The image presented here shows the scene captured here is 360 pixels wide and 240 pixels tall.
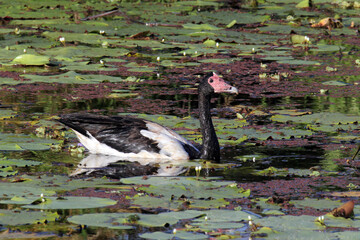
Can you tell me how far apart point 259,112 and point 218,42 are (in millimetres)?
6879

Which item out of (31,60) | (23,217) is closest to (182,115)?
(31,60)

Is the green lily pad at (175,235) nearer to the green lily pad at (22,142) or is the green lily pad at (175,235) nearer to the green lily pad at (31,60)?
the green lily pad at (22,142)

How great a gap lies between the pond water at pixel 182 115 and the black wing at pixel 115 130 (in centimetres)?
32

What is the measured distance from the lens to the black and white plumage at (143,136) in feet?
32.0

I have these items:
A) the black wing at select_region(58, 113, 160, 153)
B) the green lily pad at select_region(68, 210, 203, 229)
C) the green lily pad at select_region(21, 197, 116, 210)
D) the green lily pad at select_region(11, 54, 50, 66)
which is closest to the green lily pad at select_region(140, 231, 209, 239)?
the green lily pad at select_region(68, 210, 203, 229)

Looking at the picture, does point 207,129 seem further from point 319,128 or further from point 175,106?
point 175,106

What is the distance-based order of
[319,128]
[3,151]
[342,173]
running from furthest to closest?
[319,128], [3,151], [342,173]

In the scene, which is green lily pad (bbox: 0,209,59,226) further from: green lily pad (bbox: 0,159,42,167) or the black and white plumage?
the black and white plumage

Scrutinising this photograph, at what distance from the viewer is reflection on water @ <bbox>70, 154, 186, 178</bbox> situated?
8.93 metres

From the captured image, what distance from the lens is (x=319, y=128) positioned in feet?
35.8

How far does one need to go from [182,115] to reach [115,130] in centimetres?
202

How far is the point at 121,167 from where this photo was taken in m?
9.34

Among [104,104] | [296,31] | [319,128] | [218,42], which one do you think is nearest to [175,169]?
[319,128]

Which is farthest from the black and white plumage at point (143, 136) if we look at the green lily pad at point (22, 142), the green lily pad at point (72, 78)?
the green lily pad at point (72, 78)
